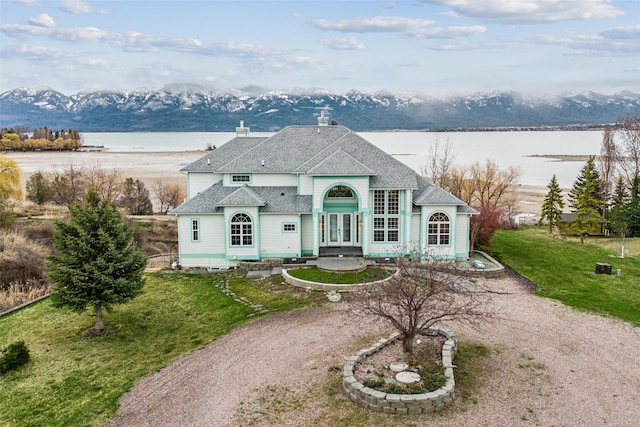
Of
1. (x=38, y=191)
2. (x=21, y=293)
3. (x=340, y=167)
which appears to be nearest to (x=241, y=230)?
(x=340, y=167)

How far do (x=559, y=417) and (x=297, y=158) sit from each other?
20.3 m

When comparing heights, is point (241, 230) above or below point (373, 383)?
above

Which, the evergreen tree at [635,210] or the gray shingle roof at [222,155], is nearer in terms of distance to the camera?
the gray shingle roof at [222,155]

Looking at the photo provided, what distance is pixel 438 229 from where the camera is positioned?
27.3 m

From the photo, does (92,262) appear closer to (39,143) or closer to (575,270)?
(575,270)

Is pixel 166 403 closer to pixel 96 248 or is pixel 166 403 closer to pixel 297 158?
pixel 96 248

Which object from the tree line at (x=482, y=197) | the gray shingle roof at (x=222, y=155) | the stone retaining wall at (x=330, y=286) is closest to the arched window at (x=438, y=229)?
the tree line at (x=482, y=197)

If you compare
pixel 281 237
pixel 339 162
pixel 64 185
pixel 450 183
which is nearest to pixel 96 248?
pixel 281 237

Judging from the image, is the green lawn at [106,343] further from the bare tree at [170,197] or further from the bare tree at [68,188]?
the bare tree at [68,188]

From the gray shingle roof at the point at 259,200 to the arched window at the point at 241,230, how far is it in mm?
936

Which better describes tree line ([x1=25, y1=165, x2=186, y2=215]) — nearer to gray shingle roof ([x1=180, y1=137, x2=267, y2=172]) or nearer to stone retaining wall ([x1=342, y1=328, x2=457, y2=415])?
gray shingle roof ([x1=180, y1=137, x2=267, y2=172])

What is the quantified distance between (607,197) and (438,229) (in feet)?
68.4

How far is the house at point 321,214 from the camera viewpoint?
27.0m

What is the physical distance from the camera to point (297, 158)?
2942cm
